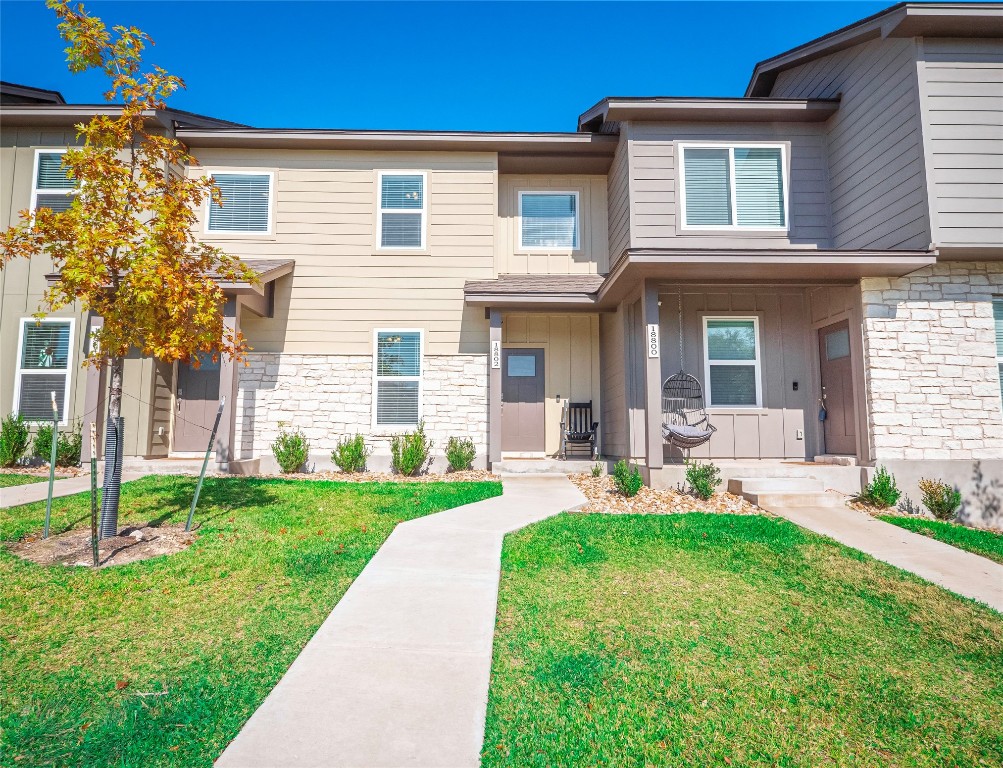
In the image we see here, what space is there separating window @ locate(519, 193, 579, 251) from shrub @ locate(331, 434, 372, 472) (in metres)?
4.79

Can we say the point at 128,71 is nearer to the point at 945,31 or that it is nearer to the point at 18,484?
the point at 18,484

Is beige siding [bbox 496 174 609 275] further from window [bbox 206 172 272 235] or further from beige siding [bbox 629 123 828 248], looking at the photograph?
window [bbox 206 172 272 235]

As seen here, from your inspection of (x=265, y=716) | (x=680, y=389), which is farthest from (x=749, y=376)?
(x=265, y=716)

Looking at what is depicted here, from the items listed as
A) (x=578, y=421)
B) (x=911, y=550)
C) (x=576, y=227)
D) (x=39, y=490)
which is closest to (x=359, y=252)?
(x=576, y=227)

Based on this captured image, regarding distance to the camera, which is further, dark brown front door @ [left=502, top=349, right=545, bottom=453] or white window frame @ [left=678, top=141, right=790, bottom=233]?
dark brown front door @ [left=502, top=349, right=545, bottom=453]

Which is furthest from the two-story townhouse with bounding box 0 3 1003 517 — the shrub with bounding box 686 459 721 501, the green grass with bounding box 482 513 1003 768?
the green grass with bounding box 482 513 1003 768

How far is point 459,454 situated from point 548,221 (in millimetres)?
4819

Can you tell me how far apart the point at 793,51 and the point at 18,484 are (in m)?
13.7

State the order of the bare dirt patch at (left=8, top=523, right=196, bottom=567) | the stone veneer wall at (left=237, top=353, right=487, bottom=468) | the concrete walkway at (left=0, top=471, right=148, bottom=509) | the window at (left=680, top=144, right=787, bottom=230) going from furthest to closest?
the stone veneer wall at (left=237, top=353, right=487, bottom=468), the window at (left=680, top=144, right=787, bottom=230), the concrete walkway at (left=0, top=471, right=148, bottom=509), the bare dirt patch at (left=8, top=523, right=196, bottom=567)

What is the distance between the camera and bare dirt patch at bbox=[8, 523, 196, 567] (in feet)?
14.5

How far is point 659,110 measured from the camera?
930 centimetres

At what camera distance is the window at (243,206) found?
34.3ft

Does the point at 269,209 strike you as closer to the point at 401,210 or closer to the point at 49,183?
the point at 401,210

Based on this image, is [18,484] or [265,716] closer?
[265,716]
